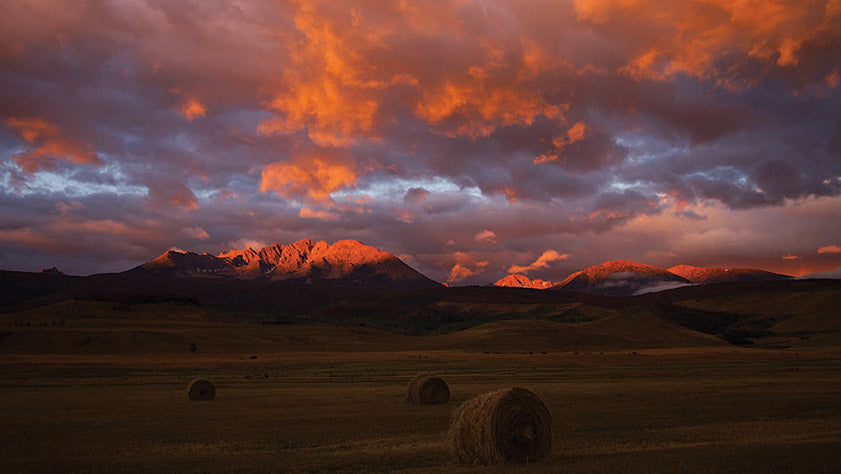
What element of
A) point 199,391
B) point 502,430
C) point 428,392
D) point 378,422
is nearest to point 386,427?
point 378,422

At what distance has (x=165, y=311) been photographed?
155 m

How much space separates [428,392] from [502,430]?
14999 millimetres

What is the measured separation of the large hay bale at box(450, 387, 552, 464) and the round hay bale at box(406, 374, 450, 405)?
13.8 metres

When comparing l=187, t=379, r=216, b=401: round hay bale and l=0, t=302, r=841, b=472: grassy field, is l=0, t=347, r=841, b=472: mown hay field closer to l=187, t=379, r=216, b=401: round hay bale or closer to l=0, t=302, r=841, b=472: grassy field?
l=0, t=302, r=841, b=472: grassy field

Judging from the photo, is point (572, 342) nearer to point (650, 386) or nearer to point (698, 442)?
point (650, 386)

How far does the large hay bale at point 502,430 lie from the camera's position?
1537cm

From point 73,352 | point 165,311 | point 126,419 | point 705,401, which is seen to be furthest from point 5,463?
point 165,311

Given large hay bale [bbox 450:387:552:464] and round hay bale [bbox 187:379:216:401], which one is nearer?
large hay bale [bbox 450:387:552:464]

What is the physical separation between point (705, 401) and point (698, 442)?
1157cm

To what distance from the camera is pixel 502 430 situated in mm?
15430

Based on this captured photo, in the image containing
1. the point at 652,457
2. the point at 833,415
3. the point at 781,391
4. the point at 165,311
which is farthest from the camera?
the point at 165,311

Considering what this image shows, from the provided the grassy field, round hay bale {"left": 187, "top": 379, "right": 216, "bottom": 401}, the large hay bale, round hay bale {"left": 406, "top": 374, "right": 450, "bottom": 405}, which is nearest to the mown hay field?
the grassy field

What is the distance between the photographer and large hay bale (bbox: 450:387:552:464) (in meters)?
15.4

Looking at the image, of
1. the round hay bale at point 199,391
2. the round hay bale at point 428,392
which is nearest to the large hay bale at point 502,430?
the round hay bale at point 428,392
